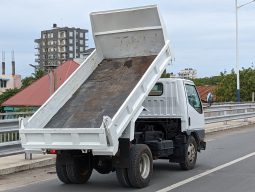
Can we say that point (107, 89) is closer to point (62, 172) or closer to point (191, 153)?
point (62, 172)

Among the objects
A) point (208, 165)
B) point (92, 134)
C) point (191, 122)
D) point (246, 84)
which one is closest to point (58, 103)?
point (92, 134)

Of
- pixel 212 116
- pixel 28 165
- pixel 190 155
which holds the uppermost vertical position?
pixel 212 116

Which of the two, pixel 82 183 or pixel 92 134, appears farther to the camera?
pixel 82 183

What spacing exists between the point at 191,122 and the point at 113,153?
3.47 metres

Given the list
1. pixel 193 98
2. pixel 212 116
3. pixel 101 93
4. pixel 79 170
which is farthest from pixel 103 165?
pixel 212 116

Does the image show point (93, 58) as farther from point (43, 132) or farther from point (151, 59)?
point (43, 132)

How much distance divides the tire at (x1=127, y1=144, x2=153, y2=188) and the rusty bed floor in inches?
31.9

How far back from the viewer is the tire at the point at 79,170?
991cm

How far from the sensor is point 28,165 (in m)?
12.0

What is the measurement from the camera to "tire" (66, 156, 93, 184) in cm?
991

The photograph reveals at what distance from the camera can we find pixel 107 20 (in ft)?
36.7

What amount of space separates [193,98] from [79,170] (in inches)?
134

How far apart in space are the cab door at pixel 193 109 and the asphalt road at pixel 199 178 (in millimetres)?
999

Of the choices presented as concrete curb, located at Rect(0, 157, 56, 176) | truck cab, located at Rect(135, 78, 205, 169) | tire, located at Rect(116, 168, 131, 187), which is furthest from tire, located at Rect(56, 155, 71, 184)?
truck cab, located at Rect(135, 78, 205, 169)
